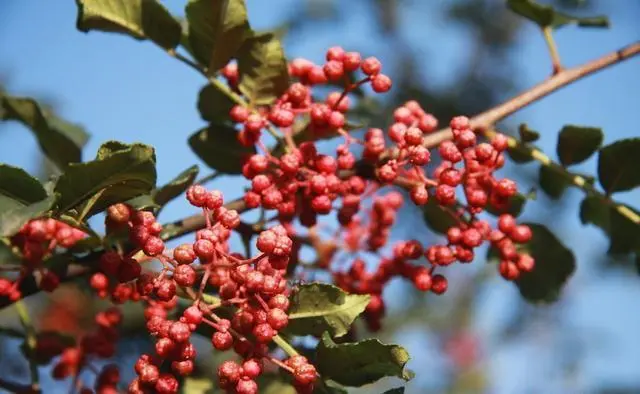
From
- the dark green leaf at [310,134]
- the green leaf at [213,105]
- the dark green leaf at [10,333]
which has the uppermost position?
the green leaf at [213,105]

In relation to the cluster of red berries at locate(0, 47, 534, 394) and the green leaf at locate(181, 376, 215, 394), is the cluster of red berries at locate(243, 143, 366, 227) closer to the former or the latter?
the cluster of red berries at locate(0, 47, 534, 394)

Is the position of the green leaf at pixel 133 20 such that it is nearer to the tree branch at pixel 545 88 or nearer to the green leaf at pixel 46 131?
the green leaf at pixel 46 131

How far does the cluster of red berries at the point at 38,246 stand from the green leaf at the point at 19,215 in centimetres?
33

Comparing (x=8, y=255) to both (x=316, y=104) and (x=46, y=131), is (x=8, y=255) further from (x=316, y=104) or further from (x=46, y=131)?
(x=316, y=104)

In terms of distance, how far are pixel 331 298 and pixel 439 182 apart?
42cm

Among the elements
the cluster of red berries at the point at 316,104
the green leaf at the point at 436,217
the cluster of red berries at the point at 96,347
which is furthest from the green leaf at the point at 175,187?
the green leaf at the point at 436,217

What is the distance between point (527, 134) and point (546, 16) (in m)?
0.45

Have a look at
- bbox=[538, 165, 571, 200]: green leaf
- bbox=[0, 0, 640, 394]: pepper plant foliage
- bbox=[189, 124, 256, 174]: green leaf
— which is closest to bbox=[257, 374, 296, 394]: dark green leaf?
bbox=[0, 0, 640, 394]: pepper plant foliage

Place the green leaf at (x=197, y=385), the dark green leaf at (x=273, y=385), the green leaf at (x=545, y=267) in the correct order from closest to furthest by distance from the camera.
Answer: the dark green leaf at (x=273, y=385)
the green leaf at (x=197, y=385)
the green leaf at (x=545, y=267)

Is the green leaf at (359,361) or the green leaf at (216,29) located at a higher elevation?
the green leaf at (216,29)

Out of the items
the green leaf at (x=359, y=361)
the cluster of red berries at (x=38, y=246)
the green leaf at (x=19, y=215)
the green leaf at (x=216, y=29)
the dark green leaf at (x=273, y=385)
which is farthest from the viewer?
the dark green leaf at (x=273, y=385)

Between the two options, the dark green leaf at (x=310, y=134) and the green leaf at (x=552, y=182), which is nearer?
the dark green leaf at (x=310, y=134)

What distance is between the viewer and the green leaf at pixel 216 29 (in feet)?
5.96

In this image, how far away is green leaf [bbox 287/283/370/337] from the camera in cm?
153
